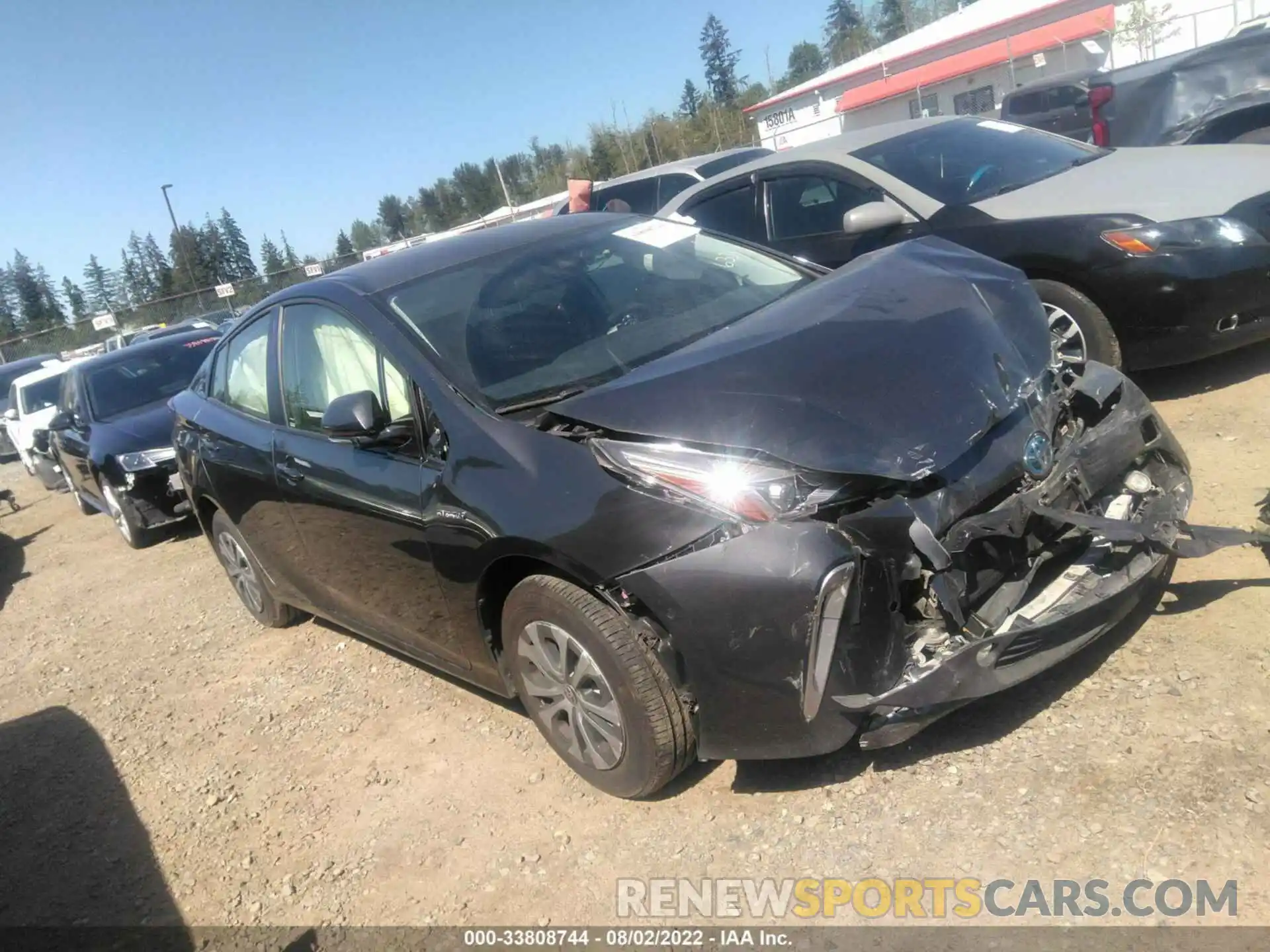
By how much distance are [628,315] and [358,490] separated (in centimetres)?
118

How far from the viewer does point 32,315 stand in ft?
248

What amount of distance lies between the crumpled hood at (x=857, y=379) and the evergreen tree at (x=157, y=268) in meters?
62.0

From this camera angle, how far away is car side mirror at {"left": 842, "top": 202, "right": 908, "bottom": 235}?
5344 mm

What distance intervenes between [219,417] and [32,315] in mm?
83833

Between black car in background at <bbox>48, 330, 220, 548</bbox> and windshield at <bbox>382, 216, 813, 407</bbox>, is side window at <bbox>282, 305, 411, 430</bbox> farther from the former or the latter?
black car in background at <bbox>48, 330, 220, 548</bbox>

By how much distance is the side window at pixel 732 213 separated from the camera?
21.3 ft

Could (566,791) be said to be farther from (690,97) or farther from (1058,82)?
(690,97)

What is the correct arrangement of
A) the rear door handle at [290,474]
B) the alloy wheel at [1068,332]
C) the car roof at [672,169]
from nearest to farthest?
1. the rear door handle at [290,474]
2. the alloy wheel at [1068,332]
3. the car roof at [672,169]

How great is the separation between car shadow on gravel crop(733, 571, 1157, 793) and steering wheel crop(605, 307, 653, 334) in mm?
1580

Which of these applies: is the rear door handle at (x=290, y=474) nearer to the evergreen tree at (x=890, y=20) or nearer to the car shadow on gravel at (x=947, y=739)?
the car shadow on gravel at (x=947, y=739)

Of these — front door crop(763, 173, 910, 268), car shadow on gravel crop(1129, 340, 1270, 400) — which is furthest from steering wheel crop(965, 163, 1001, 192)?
car shadow on gravel crop(1129, 340, 1270, 400)

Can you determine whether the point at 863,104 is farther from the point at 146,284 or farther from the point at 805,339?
the point at 146,284

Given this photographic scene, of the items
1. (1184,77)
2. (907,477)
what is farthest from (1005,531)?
(1184,77)

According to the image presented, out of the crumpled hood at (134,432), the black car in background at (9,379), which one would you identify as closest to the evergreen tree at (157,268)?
the black car in background at (9,379)
